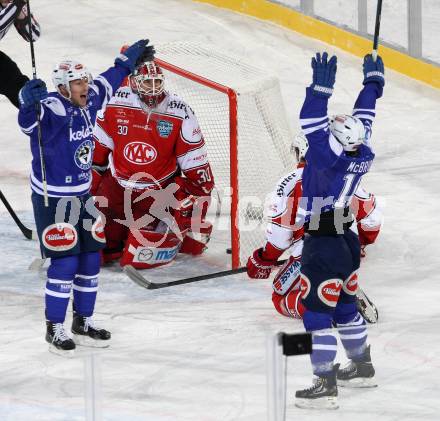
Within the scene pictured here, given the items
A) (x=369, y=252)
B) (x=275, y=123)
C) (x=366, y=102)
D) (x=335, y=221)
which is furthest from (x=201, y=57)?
(x=335, y=221)

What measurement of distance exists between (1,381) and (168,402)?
1077 millimetres

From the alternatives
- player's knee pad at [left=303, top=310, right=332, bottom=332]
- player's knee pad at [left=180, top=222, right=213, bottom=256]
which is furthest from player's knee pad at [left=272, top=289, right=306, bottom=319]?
player's knee pad at [left=180, top=222, right=213, bottom=256]

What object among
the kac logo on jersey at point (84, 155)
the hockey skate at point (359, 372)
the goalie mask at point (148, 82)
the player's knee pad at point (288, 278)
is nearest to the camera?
the hockey skate at point (359, 372)

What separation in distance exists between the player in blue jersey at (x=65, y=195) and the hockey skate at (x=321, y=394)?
151 centimetres

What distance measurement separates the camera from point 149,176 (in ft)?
22.7

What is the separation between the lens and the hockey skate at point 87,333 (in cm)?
590

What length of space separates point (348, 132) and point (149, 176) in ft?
6.42

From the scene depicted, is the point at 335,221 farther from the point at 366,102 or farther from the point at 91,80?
the point at 91,80

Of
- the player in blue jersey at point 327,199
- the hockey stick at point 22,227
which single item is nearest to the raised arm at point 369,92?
the player in blue jersey at point 327,199

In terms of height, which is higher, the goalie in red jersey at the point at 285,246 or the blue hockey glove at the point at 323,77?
the blue hockey glove at the point at 323,77

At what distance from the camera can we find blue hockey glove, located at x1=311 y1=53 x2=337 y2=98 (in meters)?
5.09

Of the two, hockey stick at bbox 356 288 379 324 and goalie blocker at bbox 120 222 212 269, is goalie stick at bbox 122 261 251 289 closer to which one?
goalie blocker at bbox 120 222 212 269

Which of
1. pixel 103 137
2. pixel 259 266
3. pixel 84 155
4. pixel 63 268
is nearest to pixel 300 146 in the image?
pixel 259 266

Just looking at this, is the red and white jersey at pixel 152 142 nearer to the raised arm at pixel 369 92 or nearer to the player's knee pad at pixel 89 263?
the player's knee pad at pixel 89 263
